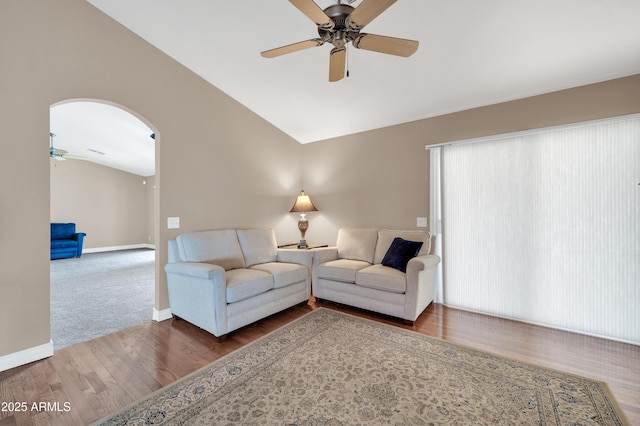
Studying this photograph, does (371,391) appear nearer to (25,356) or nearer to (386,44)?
(386,44)

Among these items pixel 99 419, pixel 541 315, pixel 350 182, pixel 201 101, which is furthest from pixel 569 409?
pixel 201 101

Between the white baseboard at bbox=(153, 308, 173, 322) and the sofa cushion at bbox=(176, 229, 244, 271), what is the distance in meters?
0.68

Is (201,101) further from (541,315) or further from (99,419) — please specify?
(541,315)

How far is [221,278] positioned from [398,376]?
5.52 ft

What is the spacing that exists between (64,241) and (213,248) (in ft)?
21.2

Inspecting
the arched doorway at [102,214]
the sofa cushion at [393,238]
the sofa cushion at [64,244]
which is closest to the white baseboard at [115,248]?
the arched doorway at [102,214]

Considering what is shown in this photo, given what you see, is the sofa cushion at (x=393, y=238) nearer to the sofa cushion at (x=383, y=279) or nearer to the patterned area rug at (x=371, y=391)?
the sofa cushion at (x=383, y=279)

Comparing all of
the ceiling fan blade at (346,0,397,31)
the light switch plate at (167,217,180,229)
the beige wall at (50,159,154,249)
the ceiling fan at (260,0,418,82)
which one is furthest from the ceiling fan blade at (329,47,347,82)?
the beige wall at (50,159,154,249)

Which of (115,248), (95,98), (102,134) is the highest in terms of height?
(102,134)

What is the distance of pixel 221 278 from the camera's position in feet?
7.97

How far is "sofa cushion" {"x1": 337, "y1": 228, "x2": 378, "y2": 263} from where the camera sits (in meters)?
3.72

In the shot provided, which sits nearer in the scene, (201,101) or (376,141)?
(201,101)

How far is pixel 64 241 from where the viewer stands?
6754mm

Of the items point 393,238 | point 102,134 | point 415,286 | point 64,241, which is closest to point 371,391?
point 415,286
